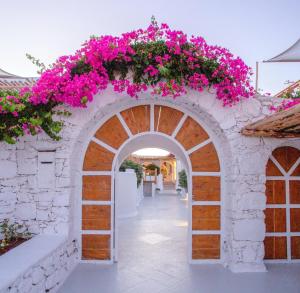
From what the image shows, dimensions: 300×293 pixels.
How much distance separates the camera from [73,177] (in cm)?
521

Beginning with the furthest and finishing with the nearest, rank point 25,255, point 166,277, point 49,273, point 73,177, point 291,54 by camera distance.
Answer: point 291,54 → point 73,177 → point 166,277 → point 49,273 → point 25,255

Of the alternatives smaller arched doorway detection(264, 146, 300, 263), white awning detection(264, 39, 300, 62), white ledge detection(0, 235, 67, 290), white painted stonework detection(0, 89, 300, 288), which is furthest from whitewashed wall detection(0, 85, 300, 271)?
white awning detection(264, 39, 300, 62)

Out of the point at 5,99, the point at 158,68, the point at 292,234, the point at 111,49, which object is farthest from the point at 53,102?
the point at 292,234

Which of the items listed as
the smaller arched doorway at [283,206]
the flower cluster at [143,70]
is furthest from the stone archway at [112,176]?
the smaller arched doorway at [283,206]

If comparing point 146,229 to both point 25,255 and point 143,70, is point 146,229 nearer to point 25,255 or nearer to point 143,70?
point 25,255

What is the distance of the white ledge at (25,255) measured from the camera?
10.1 feet

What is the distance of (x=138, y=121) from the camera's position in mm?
5527

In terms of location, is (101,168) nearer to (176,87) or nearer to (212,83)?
(176,87)

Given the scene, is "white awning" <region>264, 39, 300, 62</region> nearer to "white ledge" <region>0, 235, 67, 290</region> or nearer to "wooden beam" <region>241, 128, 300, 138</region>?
"wooden beam" <region>241, 128, 300, 138</region>

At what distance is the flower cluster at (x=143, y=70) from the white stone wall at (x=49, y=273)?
2.23 metres

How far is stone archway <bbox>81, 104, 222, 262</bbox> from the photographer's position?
17.5 feet

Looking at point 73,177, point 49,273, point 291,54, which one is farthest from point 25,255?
point 291,54

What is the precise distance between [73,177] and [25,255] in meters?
1.74

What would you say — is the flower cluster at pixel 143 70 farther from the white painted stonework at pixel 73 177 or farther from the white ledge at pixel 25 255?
the white ledge at pixel 25 255
